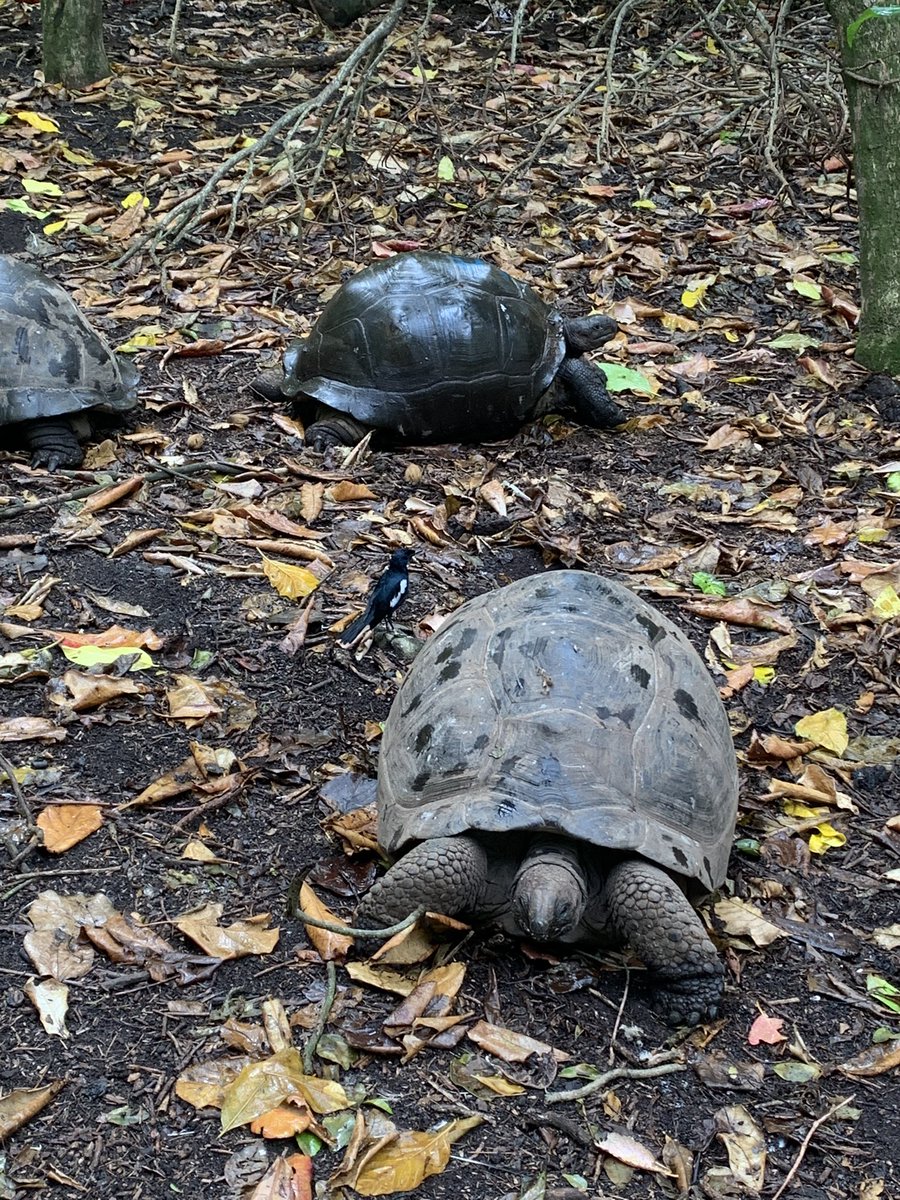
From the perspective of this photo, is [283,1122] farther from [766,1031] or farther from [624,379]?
[624,379]

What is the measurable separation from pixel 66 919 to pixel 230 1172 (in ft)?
2.97

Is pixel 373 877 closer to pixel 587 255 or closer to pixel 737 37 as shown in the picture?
pixel 587 255

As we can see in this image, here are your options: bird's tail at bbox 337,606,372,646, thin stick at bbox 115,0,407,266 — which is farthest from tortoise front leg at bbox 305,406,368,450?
thin stick at bbox 115,0,407,266

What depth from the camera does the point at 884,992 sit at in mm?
3318

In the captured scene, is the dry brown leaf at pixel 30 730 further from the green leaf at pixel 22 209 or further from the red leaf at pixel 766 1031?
the green leaf at pixel 22 209

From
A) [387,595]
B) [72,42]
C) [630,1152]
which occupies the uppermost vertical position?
[72,42]

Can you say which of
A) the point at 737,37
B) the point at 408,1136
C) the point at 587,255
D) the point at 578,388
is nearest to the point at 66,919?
the point at 408,1136

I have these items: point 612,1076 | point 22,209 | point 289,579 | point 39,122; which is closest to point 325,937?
point 612,1076

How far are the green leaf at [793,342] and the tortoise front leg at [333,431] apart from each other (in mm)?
2625

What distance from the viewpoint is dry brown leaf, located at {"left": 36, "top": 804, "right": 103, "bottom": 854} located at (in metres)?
3.58

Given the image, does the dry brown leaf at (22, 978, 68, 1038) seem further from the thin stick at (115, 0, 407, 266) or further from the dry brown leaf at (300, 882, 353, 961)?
the thin stick at (115, 0, 407, 266)

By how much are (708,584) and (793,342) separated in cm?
269

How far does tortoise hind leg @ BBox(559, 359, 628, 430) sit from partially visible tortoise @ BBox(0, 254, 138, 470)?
2253mm

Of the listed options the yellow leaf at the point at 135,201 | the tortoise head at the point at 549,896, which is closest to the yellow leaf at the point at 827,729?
the tortoise head at the point at 549,896
